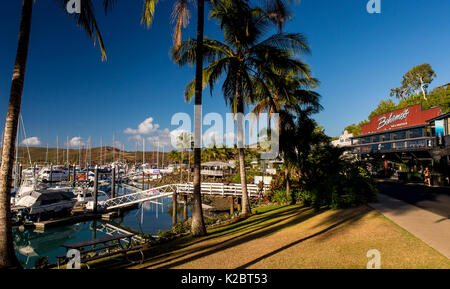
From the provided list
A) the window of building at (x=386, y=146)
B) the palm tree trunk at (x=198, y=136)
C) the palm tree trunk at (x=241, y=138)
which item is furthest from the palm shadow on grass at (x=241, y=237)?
the window of building at (x=386, y=146)

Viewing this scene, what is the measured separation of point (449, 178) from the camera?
69.6ft

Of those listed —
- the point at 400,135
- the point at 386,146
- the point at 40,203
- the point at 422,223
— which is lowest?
the point at 40,203

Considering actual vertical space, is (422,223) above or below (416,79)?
below

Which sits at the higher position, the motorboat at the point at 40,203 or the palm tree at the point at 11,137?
the palm tree at the point at 11,137

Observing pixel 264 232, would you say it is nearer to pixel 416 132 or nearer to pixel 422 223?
pixel 422 223

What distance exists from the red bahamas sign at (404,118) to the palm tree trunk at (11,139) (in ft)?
158

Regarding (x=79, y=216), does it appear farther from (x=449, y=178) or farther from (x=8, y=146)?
(x=449, y=178)

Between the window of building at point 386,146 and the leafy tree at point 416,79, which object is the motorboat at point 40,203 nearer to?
the window of building at point 386,146

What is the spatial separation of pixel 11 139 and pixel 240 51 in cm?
1174

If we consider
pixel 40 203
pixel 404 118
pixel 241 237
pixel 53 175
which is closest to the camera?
pixel 241 237

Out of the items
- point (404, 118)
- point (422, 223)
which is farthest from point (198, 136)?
point (404, 118)

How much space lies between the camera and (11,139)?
7082 mm

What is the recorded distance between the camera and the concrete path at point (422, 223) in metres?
6.30

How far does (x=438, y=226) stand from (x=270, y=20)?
12.7m
